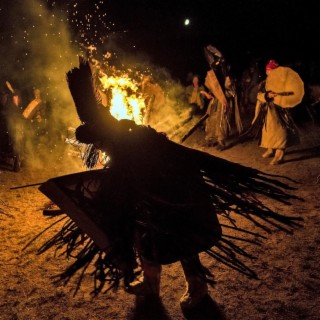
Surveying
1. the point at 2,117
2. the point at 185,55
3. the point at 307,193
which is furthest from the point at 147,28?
the point at 307,193

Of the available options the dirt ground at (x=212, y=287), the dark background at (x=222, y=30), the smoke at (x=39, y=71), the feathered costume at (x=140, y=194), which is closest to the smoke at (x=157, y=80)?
the dark background at (x=222, y=30)

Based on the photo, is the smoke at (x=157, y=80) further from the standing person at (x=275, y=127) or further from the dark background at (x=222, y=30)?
the standing person at (x=275, y=127)

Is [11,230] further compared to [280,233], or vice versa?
[11,230]

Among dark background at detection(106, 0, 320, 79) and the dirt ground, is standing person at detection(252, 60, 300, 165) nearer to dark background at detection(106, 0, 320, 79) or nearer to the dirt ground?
the dirt ground

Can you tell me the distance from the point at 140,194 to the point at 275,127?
5.48 m

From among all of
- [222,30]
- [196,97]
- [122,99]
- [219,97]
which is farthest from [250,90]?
[222,30]

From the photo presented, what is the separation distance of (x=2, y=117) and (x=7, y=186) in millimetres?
1911

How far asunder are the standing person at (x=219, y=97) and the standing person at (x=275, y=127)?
139 cm

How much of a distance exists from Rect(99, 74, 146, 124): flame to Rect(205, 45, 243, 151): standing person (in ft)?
9.02

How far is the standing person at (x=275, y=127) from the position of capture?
22.4 ft

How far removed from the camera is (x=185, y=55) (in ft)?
70.0

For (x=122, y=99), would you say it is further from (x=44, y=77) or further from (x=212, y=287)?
(x=44, y=77)

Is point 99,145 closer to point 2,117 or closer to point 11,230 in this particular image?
point 11,230

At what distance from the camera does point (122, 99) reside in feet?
19.1
